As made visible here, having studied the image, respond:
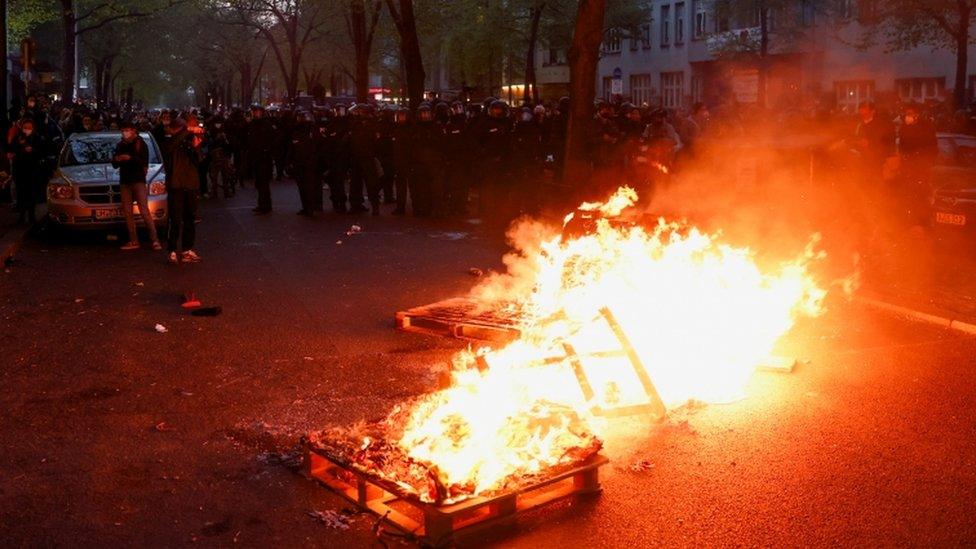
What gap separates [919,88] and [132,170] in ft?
110

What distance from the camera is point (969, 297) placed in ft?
39.5

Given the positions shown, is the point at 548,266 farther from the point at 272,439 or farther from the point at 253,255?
the point at 253,255

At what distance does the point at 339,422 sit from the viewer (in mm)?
7324

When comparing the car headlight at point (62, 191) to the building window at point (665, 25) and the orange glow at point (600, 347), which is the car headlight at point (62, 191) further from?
the building window at point (665, 25)

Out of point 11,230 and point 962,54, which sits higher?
point 962,54

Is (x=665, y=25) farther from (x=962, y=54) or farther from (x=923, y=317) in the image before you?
(x=923, y=317)

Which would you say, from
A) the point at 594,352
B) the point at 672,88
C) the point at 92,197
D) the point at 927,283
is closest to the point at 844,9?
the point at 672,88

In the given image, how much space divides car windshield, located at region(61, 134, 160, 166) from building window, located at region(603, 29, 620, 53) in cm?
4208

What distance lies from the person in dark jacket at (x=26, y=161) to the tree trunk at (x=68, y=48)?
2572cm

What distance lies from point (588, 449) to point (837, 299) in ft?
22.5

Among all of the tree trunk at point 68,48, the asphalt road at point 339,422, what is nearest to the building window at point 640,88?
the tree trunk at point 68,48

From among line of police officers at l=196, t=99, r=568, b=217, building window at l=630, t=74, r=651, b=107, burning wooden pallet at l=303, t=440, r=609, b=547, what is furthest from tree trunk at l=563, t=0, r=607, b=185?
building window at l=630, t=74, r=651, b=107

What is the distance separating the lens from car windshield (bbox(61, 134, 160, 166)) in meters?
18.3

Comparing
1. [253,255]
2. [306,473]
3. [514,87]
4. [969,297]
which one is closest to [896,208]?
[969,297]
